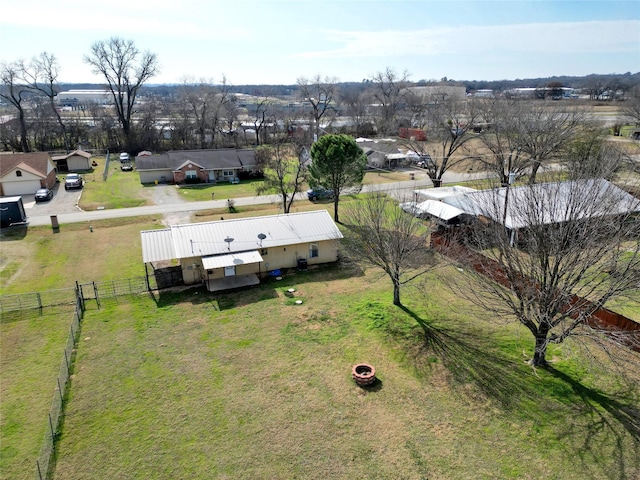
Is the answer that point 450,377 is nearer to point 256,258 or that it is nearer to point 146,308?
point 256,258

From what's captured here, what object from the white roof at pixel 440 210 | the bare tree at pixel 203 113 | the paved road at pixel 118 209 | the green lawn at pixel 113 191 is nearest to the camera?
the white roof at pixel 440 210

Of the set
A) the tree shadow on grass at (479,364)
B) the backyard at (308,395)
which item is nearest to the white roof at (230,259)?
the backyard at (308,395)

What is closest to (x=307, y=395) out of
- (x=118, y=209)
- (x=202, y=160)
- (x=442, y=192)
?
(x=442, y=192)

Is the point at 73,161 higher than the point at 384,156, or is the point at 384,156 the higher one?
the point at 73,161

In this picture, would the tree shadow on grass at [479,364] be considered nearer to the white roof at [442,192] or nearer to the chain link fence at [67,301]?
the chain link fence at [67,301]

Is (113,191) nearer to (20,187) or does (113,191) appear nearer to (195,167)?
(20,187)

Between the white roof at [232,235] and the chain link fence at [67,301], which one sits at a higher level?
the white roof at [232,235]

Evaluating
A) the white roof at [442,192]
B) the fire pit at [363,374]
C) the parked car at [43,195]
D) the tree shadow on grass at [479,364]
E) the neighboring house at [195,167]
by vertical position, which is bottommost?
the tree shadow on grass at [479,364]
